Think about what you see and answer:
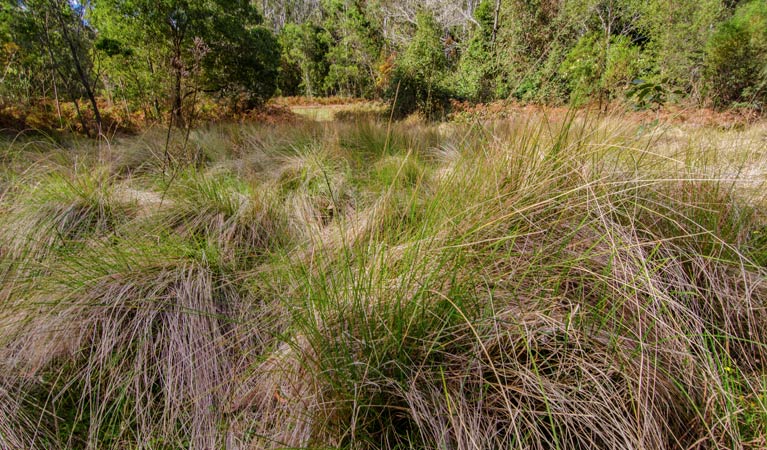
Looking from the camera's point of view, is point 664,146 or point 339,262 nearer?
point 339,262

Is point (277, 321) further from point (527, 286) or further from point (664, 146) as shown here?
point (664, 146)

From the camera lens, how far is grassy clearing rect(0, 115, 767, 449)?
724mm

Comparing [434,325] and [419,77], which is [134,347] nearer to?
[434,325]

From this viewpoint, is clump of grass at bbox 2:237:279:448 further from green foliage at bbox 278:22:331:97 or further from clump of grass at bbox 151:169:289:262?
green foliage at bbox 278:22:331:97

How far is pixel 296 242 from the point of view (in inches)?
59.2

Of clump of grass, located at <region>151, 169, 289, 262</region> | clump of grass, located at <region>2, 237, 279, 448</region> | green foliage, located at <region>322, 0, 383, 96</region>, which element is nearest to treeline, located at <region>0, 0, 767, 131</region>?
clump of grass, located at <region>151, 169, 289, 262</region>

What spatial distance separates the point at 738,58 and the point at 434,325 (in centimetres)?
917

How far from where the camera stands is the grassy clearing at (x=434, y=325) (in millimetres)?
724

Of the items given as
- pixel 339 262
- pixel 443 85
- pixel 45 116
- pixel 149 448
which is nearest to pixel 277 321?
pixel 339 262

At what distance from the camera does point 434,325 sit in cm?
83

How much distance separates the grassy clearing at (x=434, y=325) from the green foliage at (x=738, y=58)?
7272 mm

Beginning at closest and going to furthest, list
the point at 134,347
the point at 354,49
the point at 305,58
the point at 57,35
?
the point at 134,347 → the point at 57,35 → the point at 354,49 → the point at 305,58

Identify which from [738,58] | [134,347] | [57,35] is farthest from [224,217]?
[738,58]

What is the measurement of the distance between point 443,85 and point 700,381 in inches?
343
